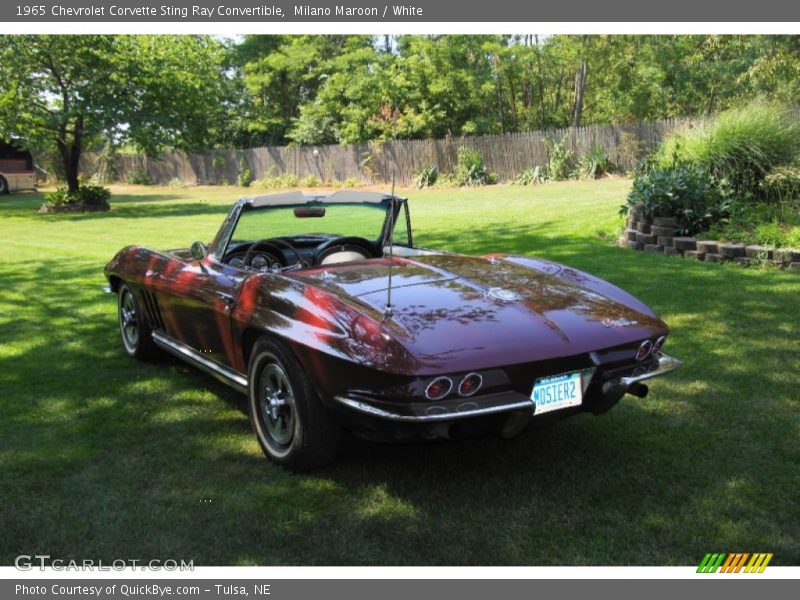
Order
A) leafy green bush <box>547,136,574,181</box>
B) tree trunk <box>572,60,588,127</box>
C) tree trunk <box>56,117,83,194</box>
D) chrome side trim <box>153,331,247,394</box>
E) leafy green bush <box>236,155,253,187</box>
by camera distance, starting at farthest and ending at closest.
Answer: leafy green bush <box>236,155,253,187</box> → tree trunk <box>572,60,588,127</box> → leafy green bush <box>547,136,574,181</box> → tree trunk <box>56,117,83,194</box> → chrome side trim <box>153,331,247,394</box>

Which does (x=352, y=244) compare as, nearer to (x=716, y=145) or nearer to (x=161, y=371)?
(x=161, y=371)

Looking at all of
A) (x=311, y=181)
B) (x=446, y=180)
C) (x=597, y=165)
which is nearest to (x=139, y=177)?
(x=311, y=181)

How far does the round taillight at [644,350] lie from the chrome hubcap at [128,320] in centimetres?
375

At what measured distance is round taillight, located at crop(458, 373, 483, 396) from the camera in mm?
3066

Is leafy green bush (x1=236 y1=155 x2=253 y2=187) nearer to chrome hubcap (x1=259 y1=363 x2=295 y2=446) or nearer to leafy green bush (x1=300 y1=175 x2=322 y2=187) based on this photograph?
leafy green bush (x1=300 y1=175 x2=322 y2=187)

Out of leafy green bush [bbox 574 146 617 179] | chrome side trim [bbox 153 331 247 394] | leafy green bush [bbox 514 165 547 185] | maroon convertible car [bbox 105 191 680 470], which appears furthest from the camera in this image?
leafy green bush [bbox 514 165 547 185]

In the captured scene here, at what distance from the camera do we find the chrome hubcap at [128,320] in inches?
226

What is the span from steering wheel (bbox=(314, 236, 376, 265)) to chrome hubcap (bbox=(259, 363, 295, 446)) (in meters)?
1.15

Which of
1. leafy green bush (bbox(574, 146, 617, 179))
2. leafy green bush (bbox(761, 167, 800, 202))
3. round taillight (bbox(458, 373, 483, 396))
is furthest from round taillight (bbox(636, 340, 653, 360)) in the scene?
leafy green bush (bbox(574, 146, 617, 179))

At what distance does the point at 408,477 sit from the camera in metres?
3.60

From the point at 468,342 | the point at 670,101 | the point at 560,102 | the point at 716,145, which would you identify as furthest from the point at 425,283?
the point at 560,102

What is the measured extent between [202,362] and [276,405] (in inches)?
40.7

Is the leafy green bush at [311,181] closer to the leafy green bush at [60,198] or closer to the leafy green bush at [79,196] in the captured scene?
the leafy green bush at [79,196]

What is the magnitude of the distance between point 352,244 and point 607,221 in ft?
27.7
